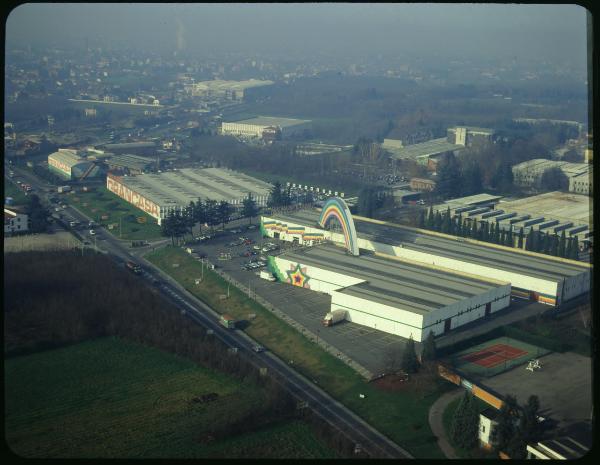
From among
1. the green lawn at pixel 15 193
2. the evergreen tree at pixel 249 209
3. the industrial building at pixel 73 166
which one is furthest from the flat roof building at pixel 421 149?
the green lawn at pixel 15 193

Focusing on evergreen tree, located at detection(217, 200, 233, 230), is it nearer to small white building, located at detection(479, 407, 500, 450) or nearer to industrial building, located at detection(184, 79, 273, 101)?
small white building, located at detection(479, 407, 500, 450)

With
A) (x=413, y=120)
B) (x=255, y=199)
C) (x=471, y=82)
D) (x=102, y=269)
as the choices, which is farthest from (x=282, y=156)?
(x=471, y=82)

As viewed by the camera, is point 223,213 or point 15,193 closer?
point 223,213

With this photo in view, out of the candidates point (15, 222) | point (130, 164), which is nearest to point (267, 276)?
point (15, 222)

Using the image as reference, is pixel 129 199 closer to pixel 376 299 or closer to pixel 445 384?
pixel 376 299

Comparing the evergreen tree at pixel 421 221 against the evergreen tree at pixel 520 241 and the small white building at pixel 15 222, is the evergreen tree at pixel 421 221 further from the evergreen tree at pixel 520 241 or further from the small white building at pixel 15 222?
the small white building at pixel 15 222

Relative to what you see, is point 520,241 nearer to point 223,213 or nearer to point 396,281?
point 396,281

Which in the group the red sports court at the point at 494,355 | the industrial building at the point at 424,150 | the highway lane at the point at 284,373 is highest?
the industrial building at the point at 424,150
